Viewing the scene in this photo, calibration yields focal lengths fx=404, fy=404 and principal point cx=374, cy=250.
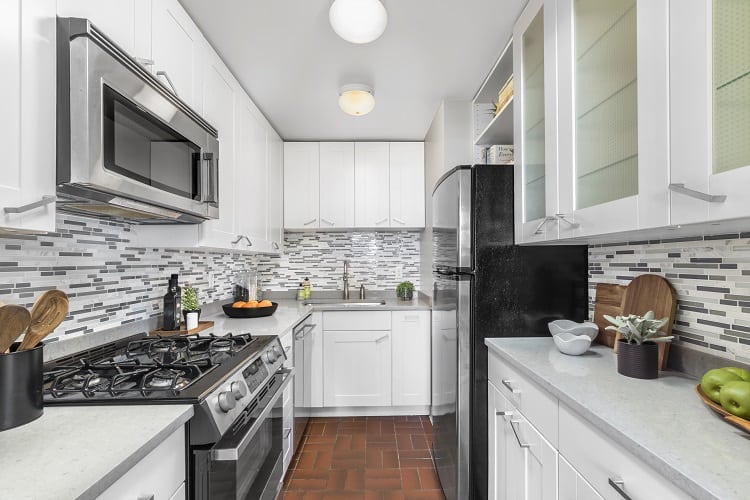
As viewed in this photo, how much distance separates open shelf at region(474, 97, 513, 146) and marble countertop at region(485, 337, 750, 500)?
1.31m

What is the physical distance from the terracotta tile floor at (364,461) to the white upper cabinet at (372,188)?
1.71 metres

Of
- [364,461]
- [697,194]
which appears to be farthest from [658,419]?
[364,461]

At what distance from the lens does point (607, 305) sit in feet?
5.61

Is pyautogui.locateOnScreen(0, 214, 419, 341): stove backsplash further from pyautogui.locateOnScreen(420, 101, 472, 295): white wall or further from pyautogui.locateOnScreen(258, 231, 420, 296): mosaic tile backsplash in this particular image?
pyautogui.locateOnScreen(420, 101, 472, 295): white wall

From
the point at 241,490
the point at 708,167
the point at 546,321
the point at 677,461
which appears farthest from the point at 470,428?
the point at 708,167

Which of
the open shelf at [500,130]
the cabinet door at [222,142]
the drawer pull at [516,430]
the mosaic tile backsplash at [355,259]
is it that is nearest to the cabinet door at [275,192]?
the mosaic tile backsplash at [355,259]

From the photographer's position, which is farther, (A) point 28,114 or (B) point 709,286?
(B) point 709,286

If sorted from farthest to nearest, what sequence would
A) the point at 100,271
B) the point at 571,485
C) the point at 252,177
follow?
the point at 252,177
the point at 100,271
the point at 571,485

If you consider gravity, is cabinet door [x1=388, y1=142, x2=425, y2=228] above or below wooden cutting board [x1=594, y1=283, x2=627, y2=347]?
above

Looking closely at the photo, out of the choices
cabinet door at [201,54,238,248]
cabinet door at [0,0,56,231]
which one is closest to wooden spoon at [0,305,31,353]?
cabinet door at [0,0,56,231]

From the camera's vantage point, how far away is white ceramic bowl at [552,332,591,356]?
151 cm

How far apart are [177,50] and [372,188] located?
2202mm

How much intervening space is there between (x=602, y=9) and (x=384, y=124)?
2169 mm

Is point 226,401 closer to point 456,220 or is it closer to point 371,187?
point 456,220
